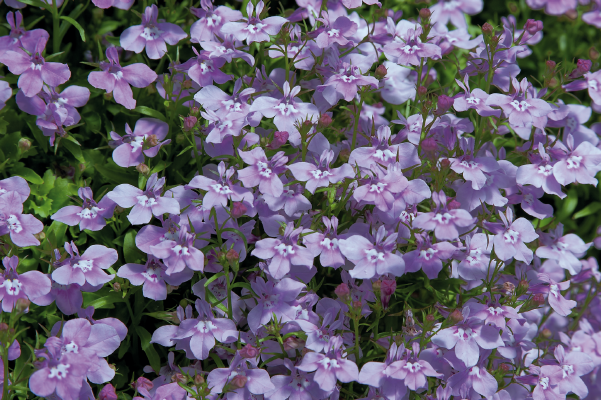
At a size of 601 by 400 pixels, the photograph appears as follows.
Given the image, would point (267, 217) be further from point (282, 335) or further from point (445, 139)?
point (445, 139)

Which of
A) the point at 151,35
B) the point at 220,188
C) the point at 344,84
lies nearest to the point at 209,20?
the point at 151,35

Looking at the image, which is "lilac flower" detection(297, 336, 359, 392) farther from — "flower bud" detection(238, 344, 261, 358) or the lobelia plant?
"flower bud" detection(238, 344, 261, 358)

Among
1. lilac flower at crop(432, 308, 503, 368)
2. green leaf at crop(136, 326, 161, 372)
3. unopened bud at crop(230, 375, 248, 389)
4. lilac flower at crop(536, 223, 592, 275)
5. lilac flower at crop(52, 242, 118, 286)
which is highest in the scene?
lilac flower at crop(52, 242, 118, 286)

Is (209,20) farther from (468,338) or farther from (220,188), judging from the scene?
(468,338)

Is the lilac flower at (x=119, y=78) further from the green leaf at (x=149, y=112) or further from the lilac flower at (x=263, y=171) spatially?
the lilac flower at (x=263, y=171)

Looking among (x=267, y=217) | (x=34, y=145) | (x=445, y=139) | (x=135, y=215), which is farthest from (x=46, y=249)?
(x=445, y=139)

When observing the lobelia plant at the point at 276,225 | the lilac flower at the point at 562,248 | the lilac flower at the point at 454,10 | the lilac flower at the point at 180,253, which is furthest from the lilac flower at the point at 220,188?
the lilac flower at the point at 454,10

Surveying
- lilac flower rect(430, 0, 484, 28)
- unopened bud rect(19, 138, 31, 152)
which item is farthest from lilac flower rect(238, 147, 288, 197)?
lilac flower rect(430, 0, 484, 28)

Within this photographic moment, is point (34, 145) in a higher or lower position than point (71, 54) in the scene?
lower
